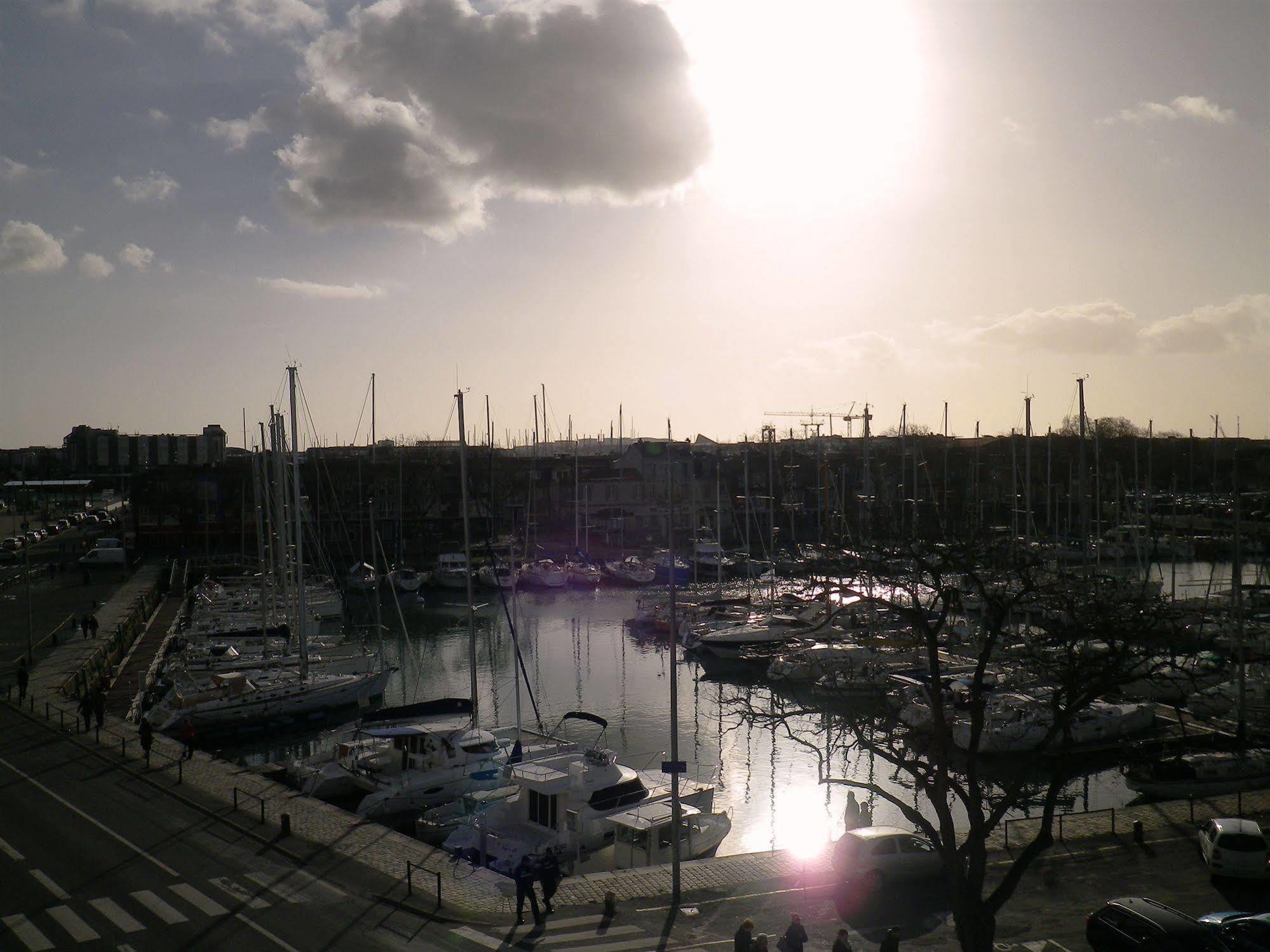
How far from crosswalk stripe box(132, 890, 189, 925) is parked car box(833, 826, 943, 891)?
29.7ft

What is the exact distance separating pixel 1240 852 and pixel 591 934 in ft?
30.8

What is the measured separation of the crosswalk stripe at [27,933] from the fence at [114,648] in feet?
50.3

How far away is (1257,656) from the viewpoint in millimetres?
26375

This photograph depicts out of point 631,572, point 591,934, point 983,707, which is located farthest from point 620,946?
point 631,572

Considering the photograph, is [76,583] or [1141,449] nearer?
[76,583]

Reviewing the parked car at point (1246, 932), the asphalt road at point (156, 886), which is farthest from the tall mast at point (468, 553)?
the parked car at point (1246, 932)

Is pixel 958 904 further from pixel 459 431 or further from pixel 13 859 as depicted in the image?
pixel 459 431

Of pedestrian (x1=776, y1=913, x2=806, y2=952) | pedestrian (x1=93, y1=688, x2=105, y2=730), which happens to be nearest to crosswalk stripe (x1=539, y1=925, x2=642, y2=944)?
pedestrian (x1=776, y1=913, x2=806, y2=952)

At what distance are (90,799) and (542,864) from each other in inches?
364

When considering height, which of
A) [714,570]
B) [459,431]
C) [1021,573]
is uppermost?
[459,431]

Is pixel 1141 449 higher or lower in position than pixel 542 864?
higher

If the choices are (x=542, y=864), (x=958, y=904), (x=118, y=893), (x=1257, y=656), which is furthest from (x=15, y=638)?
(x=1257, y=656)

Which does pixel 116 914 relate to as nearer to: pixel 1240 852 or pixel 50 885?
pixel 50 885

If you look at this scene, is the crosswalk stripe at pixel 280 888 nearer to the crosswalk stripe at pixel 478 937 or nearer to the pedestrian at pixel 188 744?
the crosswalk stripe at pixel 478 937
